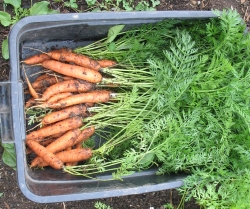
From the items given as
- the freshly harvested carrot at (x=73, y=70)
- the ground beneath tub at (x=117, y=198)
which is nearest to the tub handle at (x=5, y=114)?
the freshly harvested carrot at (x=73, y=70)

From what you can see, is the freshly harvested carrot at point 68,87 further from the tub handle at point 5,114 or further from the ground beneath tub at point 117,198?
the ground beneath tub at point 117,198

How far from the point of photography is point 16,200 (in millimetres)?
1856

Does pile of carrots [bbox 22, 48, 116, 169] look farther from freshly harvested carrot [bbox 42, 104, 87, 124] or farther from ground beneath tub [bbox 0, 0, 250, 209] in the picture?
ground beneath tub [bbox 0, 0, 250, 209]

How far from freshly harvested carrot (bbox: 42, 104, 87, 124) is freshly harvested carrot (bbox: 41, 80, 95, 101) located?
76 millimetres

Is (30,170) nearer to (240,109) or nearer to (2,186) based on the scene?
(2,186)

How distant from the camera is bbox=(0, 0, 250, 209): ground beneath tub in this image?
72.5 inches

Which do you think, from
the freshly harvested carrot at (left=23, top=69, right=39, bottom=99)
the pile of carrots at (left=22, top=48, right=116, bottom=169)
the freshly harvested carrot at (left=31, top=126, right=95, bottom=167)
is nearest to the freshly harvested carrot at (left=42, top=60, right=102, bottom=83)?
the pile of carrots at (left=22, top=48, right=116, bottom=169)

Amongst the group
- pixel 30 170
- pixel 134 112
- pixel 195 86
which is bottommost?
pixel 30 170

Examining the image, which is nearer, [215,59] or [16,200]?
[215,59]

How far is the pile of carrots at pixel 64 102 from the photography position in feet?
5.26

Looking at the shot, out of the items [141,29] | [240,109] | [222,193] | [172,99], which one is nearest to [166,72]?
[172,99]

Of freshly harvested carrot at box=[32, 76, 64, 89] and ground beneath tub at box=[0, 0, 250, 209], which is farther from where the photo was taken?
ground beneath tub at box=[0, 0, 250, 209]

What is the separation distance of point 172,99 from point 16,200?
96 cm

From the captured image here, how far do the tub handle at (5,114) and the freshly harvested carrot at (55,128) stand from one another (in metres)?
0.15
